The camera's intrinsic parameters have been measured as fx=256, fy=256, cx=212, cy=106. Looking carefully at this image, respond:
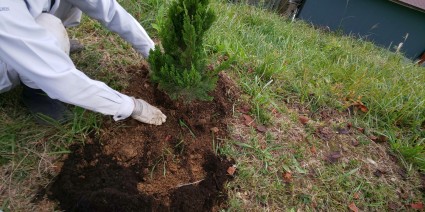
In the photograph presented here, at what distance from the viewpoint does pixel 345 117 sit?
3006 mm

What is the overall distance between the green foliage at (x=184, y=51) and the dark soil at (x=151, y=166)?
31 centimetres

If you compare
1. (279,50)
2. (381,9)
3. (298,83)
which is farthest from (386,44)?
(298,83)

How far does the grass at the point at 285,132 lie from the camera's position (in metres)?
2.05

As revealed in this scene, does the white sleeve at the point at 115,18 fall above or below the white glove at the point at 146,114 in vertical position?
above

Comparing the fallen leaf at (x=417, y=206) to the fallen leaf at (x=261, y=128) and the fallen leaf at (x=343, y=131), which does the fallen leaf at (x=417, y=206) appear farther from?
the fallen leaf at (x=261, y=128)

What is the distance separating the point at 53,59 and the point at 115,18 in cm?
82

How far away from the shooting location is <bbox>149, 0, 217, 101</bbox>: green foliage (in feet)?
5.74

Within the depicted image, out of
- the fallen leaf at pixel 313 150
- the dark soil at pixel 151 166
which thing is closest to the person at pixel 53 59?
the dark soil at pixel 151 166

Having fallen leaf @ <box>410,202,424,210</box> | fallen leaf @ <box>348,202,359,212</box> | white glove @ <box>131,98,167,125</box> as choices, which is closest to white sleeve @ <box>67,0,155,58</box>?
white glove @ <box>131,98,167,125</box>

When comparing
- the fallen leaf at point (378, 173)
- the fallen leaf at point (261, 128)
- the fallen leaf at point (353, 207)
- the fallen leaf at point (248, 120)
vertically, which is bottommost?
the fallen leaf at point (353, 207)

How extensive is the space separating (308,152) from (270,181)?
57 cm

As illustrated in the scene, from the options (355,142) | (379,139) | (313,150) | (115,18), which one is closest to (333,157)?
(313,150)

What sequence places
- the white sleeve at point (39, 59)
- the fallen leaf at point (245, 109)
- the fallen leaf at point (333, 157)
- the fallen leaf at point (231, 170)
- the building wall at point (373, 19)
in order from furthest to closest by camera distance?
the building wall at point (373, 19), the fallen leaf at point (245, 109), the fallen leaf at point (333, 157), the fallen leaf at point (231, 170), the white sleeve at point (39, 59)

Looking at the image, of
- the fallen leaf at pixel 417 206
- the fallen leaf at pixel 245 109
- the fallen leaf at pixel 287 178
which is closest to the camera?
the fallen leaf at pixel 287 178
